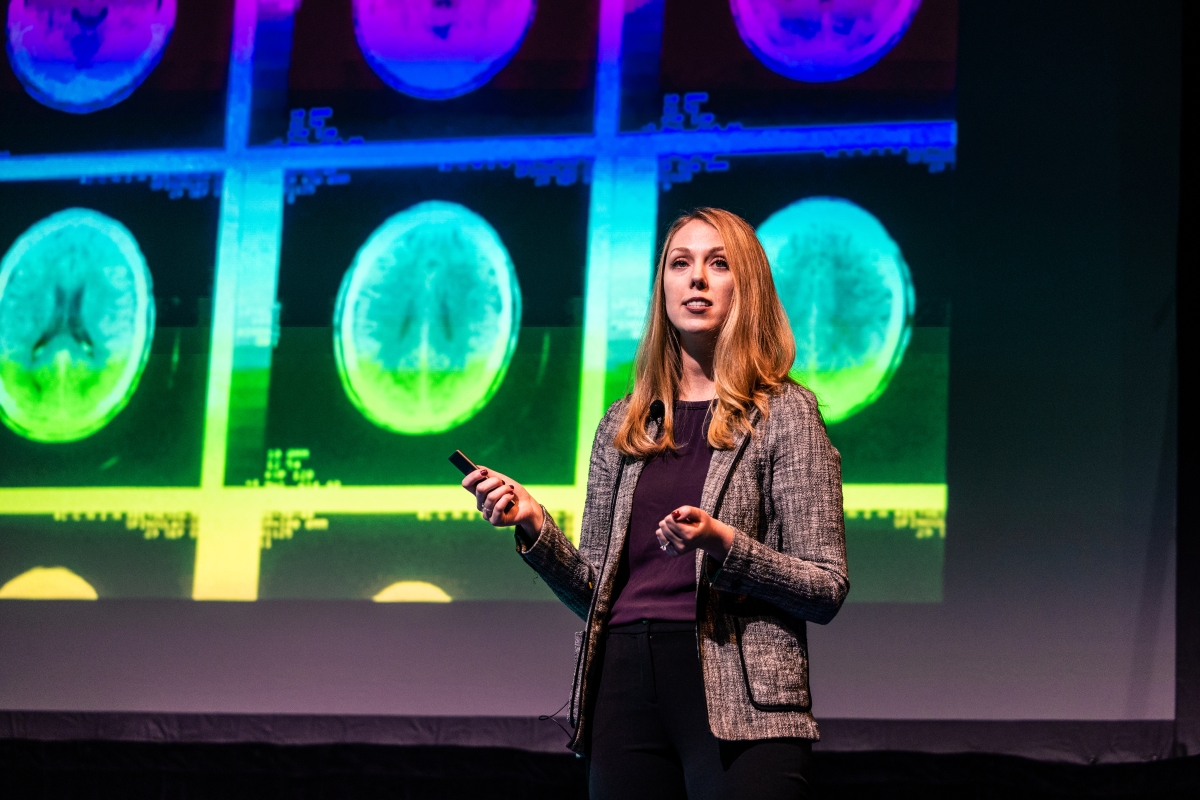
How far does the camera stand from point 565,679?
281 cm

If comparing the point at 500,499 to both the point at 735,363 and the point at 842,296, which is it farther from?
the point at 842,296

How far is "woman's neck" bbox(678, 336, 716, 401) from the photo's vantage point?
1.54 meters

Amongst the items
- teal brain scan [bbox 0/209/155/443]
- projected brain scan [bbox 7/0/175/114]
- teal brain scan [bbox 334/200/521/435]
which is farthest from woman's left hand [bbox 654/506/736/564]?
projected brain scan [bbox 7/0/175/114]

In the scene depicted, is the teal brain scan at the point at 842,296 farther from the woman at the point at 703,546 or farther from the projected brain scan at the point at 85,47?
the projected brain scan at the point at 85,47

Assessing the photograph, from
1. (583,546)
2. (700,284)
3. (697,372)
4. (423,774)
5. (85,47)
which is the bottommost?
(423,774)

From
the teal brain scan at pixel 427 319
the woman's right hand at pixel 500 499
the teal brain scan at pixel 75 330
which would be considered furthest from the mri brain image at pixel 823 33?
the woman's right hand at pixel 500 499

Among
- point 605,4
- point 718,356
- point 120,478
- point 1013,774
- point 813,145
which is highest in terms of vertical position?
point 605,4

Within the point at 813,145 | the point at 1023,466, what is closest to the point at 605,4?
the point at 813,145

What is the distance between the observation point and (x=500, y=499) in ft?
4.61

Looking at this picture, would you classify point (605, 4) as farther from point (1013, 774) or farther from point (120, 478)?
point (1013, 774)

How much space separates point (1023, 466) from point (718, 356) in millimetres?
1519

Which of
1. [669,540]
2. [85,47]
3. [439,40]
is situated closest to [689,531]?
[669,540]

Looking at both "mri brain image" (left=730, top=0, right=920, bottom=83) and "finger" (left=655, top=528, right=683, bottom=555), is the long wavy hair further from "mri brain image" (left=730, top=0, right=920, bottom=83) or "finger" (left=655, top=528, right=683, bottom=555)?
"mri brain image" (left=730, top=0, right=920, bottom=83)

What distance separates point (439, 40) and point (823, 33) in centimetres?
103
